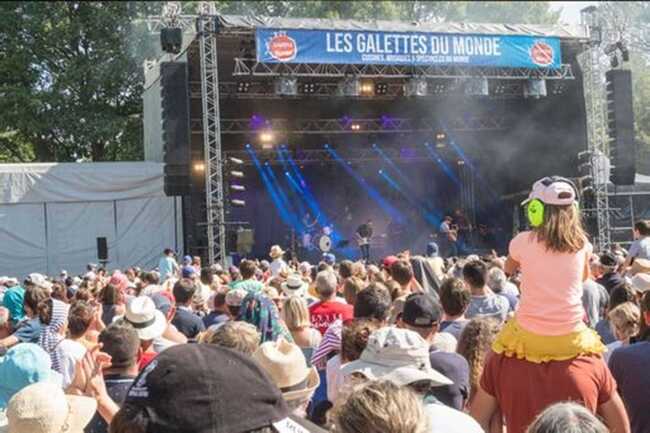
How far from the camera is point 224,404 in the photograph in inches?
47.4

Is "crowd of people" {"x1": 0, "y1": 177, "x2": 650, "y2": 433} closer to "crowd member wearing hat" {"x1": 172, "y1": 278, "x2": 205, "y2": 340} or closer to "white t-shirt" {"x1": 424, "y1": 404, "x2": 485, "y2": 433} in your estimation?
"white t-shirt" {"x1": 424, "y1": 404, "x2": 485, "y2": 433}

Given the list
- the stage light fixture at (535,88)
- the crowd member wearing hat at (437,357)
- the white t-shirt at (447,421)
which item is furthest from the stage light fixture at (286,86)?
the white t-shirt at (447,421)

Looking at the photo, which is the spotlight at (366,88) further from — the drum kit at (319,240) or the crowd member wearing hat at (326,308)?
the crowd member wearing hat at (326,308)

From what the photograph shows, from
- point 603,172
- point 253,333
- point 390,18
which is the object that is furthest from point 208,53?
point 390,18

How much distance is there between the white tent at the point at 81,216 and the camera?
59.0 ft

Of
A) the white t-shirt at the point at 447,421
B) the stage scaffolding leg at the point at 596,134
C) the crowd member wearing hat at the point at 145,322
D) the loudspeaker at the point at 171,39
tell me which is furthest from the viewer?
the stage scaffolding leg at the point at 596,134

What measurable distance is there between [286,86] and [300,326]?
12397 millimetres

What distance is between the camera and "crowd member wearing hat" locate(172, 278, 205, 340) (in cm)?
569

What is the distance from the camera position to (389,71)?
1786cm

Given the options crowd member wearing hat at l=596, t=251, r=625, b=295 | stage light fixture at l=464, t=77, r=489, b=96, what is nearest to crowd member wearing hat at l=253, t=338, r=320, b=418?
crowd member wearing hat at l=596, t=251, r=625, b=295

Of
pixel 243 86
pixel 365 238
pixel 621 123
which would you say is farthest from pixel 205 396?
pixel 365 238

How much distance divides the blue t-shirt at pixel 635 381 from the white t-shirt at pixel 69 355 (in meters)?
2.82

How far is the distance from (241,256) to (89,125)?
35.7 feet

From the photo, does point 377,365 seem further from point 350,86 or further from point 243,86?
point 243,86
